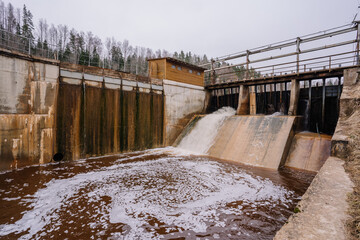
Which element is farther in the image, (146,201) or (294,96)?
(294,96)

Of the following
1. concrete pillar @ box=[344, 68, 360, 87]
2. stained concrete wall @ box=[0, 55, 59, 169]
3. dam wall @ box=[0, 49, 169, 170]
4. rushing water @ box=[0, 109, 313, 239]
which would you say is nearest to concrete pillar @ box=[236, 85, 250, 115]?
concrete pillar @ box=[344, 68, 360, 87]

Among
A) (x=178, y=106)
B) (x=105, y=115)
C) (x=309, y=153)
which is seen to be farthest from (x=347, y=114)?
(x=105, y=115)

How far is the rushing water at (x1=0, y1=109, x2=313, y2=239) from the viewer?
365 cm

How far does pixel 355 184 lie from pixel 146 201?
462 cm

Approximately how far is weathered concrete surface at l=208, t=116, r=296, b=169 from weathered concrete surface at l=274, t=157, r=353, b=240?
4.25m

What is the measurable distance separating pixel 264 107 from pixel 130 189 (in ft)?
39.2

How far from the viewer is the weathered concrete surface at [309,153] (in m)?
→ 7.36

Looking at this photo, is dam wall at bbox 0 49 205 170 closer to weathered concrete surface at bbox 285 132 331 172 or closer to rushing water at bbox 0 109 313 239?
rushing water at bbox 0 109 313 239

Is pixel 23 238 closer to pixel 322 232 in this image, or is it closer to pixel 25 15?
pixel 322 232

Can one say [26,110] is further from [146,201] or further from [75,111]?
[146,201]

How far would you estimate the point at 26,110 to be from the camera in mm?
7461

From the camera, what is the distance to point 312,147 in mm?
7898

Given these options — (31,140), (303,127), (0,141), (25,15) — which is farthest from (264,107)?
(25,15)

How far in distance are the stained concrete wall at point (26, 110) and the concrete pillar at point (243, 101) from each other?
37.7 ft
